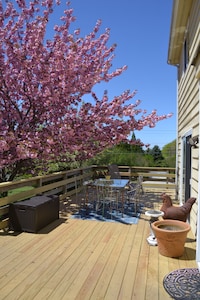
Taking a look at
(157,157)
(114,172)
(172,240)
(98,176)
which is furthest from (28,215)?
(157,157)

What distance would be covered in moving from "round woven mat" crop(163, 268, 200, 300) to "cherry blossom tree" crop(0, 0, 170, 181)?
10.1ft

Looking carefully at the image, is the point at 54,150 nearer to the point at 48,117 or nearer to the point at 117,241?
the point at 48,117

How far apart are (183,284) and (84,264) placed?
3.78 ft

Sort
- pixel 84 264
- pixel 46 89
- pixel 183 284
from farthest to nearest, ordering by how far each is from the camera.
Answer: pixel 46 89 → pixel 84 264 → pixel 183 284

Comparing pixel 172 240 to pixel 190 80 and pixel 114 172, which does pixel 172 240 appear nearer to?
pixel 190 80

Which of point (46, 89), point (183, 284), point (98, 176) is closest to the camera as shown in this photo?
point (183, 284)

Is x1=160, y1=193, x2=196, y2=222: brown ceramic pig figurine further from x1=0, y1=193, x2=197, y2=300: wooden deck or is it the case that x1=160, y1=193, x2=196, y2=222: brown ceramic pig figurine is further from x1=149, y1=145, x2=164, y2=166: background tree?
x1=149, y1=145, x2=164, y2=166: background tree

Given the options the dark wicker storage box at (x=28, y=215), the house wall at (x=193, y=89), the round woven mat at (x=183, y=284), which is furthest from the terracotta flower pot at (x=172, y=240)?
the dark wicker storage box at (x=28, y=215)

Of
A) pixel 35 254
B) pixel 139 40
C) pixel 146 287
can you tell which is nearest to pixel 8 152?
pixel 35 254

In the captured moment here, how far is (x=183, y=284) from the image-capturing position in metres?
2.59

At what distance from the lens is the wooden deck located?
2.47 meters

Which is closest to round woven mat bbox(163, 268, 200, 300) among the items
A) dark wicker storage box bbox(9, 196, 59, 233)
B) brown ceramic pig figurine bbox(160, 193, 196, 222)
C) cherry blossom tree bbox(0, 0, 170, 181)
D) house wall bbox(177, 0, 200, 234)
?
brown ceramic pig figurine bbox(160, 193, 196, 222)

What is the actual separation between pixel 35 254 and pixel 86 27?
5.56 m

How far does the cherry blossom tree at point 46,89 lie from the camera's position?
5.12 metres
